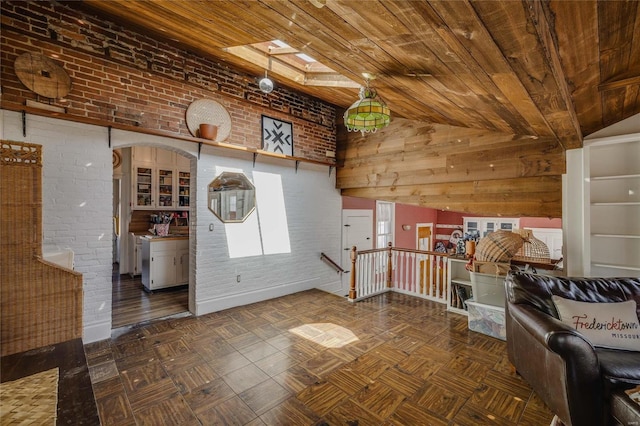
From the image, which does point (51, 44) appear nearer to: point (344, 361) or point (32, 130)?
point (32, 130)

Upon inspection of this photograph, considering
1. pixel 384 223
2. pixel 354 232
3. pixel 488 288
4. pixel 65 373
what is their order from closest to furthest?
pixel 65 373
pixel 488 288
pixel 354 232
pixel 384 223

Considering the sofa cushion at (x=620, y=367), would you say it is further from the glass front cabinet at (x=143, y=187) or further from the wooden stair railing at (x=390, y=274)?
the glass front cabinet at (x=143, y=187)

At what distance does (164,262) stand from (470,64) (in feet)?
17.1

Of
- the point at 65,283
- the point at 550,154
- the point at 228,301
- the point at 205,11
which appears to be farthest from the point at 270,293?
the point at 550,154

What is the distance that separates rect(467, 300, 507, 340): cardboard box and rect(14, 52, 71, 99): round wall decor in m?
5.08

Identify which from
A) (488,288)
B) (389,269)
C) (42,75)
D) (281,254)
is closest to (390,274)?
(389,269)

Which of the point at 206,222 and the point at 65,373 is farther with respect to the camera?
the point at 206,222

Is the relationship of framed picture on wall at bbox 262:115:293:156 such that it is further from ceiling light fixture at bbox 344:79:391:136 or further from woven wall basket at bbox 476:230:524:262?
woven wall basket at bbox 476:230:524:262

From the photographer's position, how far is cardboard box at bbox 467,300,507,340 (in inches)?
128

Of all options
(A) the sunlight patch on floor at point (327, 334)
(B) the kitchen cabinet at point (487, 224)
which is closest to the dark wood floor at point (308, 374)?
(A) the sunlight patch on floor at point (327, 334)

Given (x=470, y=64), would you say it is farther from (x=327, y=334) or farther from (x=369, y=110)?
(x=327, y=334)

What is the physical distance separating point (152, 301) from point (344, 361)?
330 cm

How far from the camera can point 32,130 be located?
2727mm

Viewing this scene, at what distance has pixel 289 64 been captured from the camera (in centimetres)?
377
